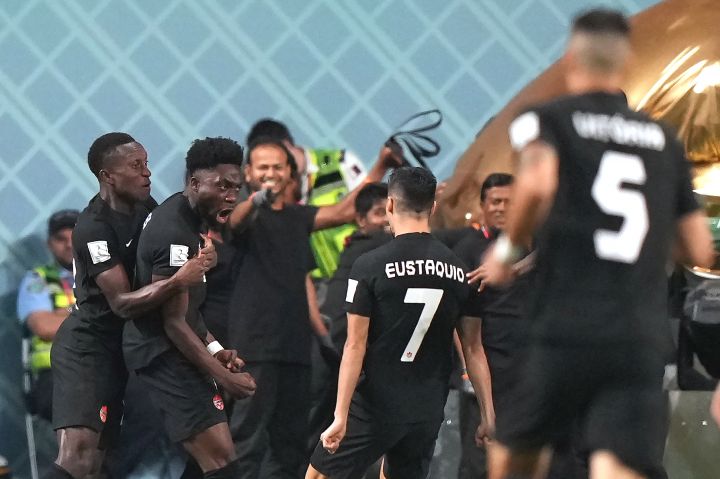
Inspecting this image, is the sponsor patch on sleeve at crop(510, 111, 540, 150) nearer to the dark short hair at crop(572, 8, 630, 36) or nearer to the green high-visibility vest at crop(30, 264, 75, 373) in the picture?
the dark short hair at crop(572, 8, 630, 36)

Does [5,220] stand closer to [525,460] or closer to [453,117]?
[453,117]

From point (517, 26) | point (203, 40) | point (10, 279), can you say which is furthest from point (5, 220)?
point (517, 26)

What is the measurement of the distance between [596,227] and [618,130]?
28 cm

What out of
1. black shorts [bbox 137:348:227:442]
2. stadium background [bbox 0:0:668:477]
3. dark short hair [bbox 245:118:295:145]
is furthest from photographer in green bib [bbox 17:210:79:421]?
black shorts [bbox 137:348:227:442]

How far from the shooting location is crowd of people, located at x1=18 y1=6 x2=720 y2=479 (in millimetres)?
3928

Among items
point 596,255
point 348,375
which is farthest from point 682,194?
point 348,375

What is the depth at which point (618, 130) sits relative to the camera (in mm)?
3967

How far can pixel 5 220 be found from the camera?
7996mm

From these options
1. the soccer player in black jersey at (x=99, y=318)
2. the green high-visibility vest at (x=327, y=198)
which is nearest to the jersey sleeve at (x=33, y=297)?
the green high-visibility vest at (x=327, y=198)

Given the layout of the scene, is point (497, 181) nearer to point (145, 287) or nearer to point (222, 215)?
Answer: point (222, 215)

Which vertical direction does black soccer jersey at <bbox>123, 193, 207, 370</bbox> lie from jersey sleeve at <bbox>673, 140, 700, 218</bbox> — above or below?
above

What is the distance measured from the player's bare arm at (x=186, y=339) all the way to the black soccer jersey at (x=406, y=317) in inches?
22.6

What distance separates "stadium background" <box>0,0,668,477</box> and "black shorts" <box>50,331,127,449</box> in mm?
2075

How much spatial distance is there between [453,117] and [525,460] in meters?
4.79
